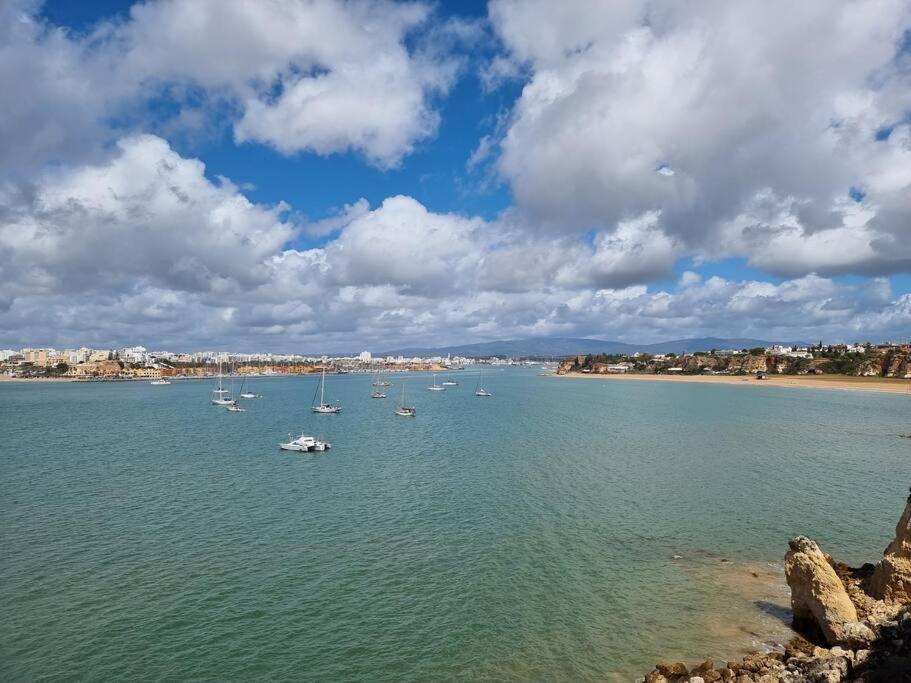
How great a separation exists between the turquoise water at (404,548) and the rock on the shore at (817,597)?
2265mm

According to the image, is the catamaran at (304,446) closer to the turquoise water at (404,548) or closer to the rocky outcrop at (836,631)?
the turquoise water at (404,548)

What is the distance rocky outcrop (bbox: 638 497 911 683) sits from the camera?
568 inches

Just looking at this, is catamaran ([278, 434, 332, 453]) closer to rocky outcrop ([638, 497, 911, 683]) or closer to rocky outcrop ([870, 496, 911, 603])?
rocky outcrop ([638, 497, 911, 683])

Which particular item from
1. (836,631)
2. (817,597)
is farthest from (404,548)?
(836,631)

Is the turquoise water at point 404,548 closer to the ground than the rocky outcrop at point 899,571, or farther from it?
closer to the ground

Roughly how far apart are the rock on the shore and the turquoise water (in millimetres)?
2265

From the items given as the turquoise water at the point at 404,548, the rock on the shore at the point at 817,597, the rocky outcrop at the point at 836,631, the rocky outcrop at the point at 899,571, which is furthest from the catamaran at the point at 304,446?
the rocky outcrop at the point at 899,571

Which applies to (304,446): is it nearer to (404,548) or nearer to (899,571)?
(404,548)

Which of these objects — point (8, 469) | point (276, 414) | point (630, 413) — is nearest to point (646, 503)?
point (8, 469)

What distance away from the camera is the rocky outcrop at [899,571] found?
63.7 ft

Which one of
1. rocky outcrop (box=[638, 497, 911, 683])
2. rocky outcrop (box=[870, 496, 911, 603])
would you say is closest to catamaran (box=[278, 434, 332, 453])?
rocky outcrop (box=[638, 497, 911, 683])

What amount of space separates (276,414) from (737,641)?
3708 inches

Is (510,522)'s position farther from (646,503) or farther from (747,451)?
(747,451)

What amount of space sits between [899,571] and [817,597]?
322cm
